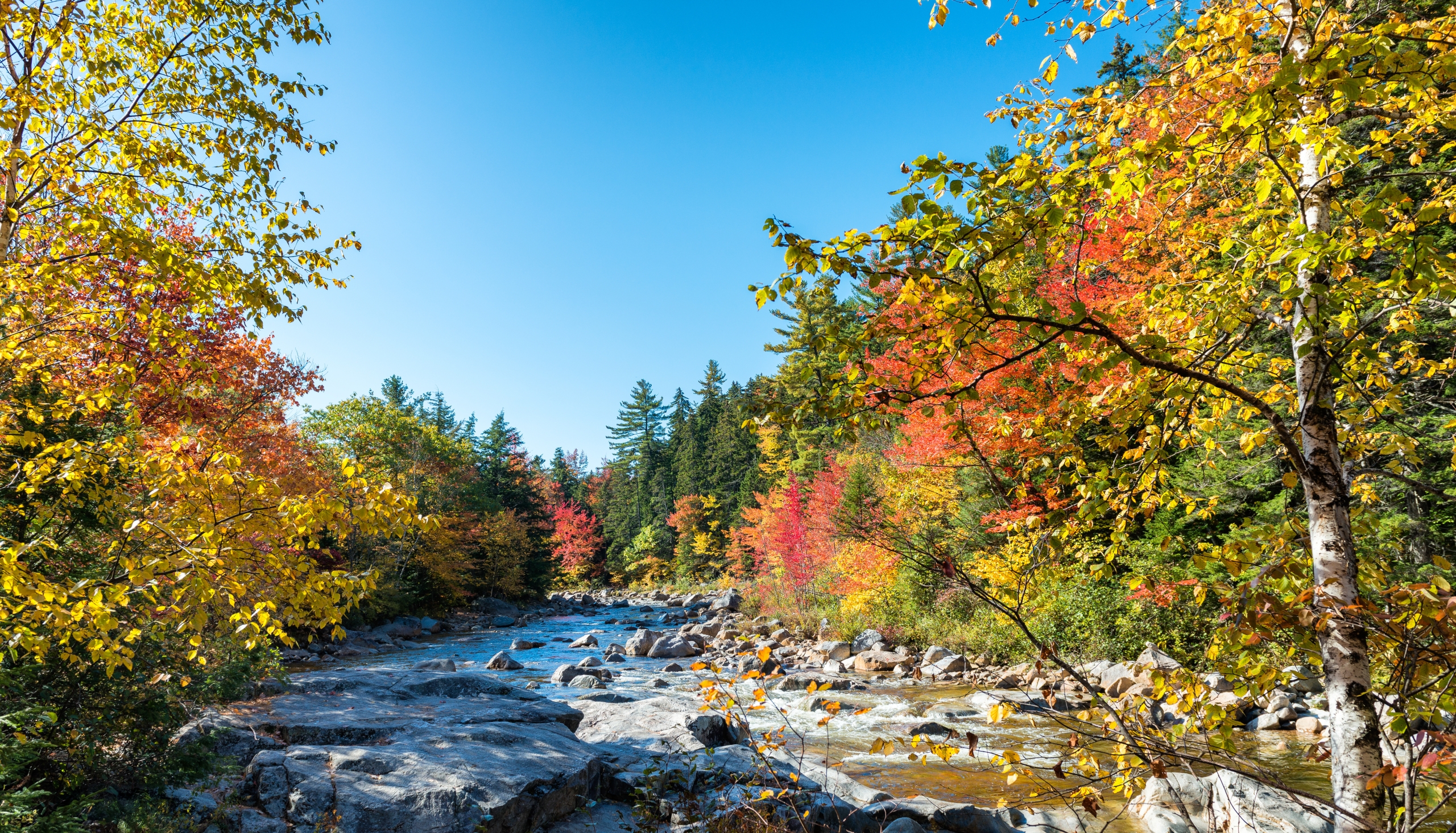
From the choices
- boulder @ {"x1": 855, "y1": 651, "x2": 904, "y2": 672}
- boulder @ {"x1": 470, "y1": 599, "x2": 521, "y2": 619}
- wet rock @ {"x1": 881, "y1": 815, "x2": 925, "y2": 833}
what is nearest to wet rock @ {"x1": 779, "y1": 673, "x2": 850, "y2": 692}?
boulder @ {"x1": 855, "y1": 651, "x2": 904, "y2": 672}

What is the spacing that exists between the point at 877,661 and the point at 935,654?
4.41ft

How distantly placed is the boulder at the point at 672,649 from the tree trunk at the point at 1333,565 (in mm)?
17575

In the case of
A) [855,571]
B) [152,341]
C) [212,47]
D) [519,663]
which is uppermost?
[212,47]

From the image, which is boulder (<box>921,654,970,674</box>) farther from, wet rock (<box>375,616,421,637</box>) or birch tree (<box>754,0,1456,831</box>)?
wet rock (<box>375,616,421,637</box>)

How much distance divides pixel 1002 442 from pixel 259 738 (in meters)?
10.4

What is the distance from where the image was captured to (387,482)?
4.07 metres

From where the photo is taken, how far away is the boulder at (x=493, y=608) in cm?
3073

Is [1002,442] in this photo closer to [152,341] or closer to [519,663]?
[152,341]

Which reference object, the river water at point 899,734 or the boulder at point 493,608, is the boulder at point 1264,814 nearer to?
the river water at point 899,734

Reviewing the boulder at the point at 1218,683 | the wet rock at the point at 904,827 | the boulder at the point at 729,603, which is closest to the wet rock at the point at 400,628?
the boulder at the point at 729,603

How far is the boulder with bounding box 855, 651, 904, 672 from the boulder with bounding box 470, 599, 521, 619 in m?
19.1

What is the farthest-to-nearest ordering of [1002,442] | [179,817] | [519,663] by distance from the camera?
[519,663], [1002,442], [179,817]

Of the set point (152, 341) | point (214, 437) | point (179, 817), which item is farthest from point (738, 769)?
point (214, 437)

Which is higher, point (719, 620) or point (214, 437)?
point (214, 437)
